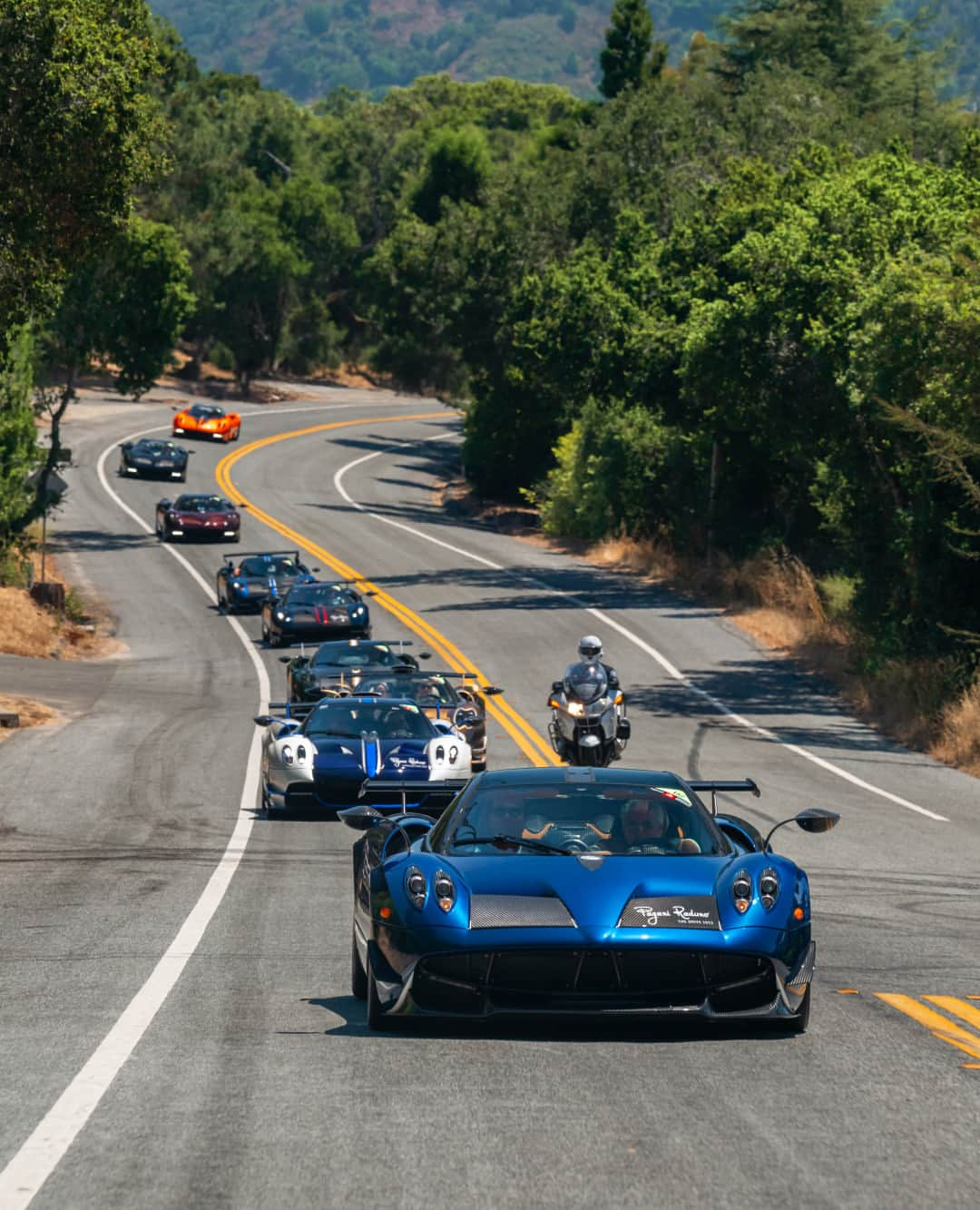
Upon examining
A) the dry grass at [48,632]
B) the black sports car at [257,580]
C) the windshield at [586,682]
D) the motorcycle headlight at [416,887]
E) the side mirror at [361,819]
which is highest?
the motorcycle headlight at [416,887]

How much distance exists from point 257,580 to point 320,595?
20.9 ft

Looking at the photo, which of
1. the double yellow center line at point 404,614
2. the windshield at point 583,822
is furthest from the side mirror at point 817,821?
the double yellow center line at point 404,614

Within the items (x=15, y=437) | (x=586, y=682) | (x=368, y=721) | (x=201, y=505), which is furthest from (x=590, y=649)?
(x=201, y=505)

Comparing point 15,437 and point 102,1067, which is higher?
point 102,1067

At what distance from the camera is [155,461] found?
A: 7612 cm

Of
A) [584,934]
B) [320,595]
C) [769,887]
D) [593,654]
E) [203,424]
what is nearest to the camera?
[584,934]

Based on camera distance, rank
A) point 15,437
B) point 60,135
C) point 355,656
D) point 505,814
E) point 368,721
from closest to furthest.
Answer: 1. point 505,814
2. point 368,721
3. point 60,135
4. point 355,656
5. point 15,437

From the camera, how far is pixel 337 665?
1134 inches

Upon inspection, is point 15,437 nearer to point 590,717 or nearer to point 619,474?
point 619,474

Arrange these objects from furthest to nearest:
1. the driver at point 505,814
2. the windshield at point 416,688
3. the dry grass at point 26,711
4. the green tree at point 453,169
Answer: the green tree at point 453,169 → the dry grass at point 26,711 → the windshield at point 416,688 → the driver at point 505,814

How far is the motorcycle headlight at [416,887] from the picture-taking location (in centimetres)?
838

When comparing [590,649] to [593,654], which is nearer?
[590,649]

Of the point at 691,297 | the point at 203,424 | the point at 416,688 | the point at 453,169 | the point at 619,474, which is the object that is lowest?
the point at 203,424

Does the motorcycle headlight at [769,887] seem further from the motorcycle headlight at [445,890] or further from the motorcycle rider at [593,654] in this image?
the motorcycle rider at [593,654]
